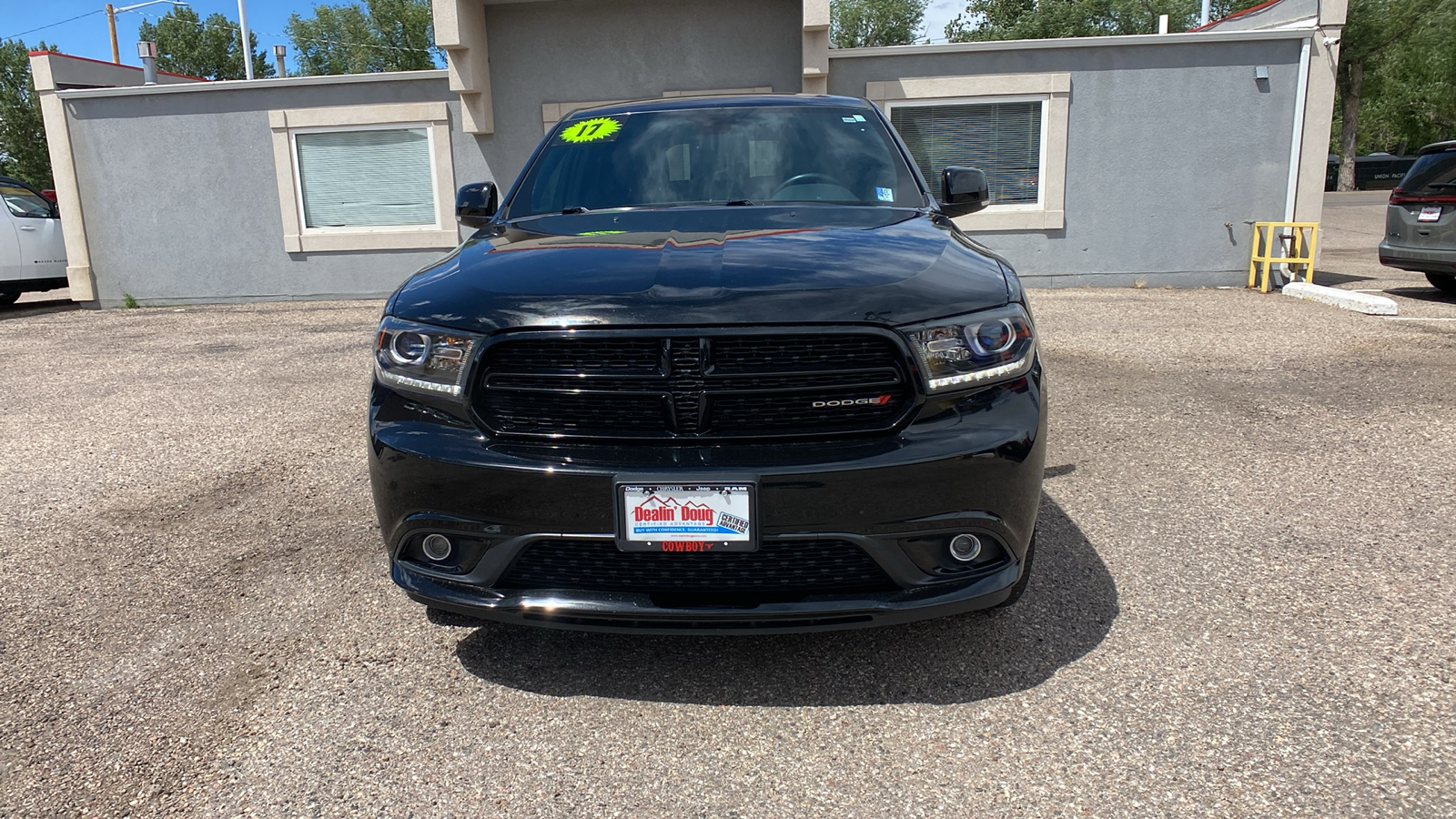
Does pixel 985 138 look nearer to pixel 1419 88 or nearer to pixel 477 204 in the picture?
pixel 477 204

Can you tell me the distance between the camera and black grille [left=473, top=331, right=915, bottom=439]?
239cm

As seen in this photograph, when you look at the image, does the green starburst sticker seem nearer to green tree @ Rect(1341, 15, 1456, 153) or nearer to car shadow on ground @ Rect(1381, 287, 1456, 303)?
car shadow on ground @ Rect(1381, 287, 1456, 303)

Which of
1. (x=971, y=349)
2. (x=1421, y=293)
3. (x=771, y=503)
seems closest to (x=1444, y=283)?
(x=1421, y=293)

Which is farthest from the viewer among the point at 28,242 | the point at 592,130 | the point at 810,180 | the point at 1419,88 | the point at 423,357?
the point at 1419,88

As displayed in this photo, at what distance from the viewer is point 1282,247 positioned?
1204 centimetres

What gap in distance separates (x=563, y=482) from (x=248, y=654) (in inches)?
52.3

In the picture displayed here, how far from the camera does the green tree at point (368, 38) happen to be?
5331 cm

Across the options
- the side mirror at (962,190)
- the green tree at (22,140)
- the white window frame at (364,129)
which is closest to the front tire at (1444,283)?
the side mirror at (962,190)

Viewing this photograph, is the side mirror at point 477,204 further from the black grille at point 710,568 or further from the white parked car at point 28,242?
the white parked car at point 28,242

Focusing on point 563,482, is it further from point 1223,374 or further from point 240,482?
point 1223,374

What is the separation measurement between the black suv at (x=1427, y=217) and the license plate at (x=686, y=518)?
35.8ft

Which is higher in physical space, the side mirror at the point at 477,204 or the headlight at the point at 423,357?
the side mirror at the point at 477,204

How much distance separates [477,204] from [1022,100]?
31.7ft

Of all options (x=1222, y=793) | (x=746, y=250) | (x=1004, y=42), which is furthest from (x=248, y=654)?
(x=1004, y=42)
